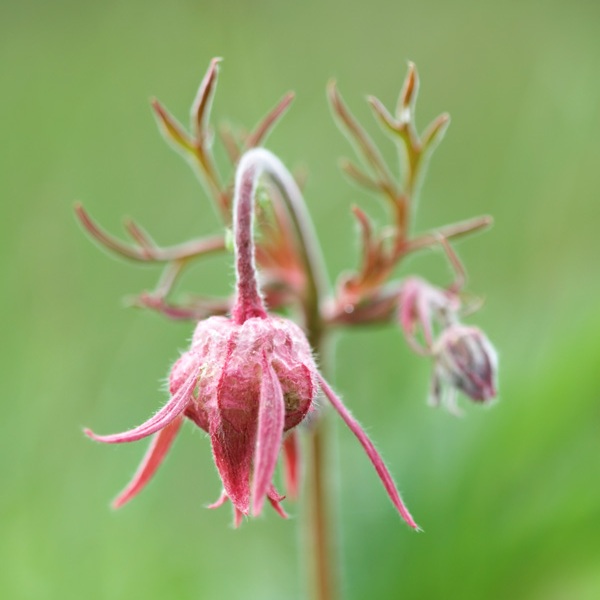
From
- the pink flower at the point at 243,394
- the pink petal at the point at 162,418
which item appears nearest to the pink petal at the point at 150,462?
the pink flower at the point at 243,394

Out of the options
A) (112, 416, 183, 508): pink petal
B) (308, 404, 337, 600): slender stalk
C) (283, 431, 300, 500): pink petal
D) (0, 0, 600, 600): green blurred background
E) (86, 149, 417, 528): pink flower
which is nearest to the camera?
(86, 149, 417, 528): pink flower

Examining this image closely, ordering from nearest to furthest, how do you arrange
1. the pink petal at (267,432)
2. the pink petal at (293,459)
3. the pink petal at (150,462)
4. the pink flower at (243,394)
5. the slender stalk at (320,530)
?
1. the pink petal at (267,432)
2. the pink flower at (243,394)
3. the pink petal at (150,462)
4. the pink petal at (293,459)
5. the slender stalk at (320,530)

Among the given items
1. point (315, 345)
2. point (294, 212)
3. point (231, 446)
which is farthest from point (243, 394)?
point (315, 345)

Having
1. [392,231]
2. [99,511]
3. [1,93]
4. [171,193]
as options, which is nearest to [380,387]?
[99,511]

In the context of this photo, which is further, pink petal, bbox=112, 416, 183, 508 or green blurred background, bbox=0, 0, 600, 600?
green blurred background, bbox=0, 0, 600, 600

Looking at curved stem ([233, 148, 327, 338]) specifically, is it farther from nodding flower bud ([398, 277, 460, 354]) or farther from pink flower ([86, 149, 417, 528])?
nodding flower bud ([398, 277, 460, 354])

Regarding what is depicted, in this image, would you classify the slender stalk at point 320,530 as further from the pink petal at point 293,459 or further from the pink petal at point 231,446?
the pink petal at point 231,446

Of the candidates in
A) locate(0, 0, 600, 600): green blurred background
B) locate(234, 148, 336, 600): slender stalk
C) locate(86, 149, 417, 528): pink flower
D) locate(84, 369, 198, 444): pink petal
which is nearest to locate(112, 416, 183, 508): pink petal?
locate(86, 149, 417, 528): pink flower
